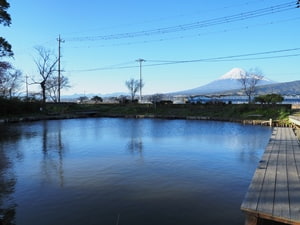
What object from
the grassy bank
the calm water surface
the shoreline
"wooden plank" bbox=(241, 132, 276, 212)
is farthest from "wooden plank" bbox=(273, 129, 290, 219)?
the grassy bank

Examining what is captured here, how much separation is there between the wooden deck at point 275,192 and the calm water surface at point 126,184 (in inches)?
21.1

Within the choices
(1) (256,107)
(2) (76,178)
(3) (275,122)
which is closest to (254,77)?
(1) (256,107)

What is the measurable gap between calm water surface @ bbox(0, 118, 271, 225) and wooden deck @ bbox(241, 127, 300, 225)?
1.76ft

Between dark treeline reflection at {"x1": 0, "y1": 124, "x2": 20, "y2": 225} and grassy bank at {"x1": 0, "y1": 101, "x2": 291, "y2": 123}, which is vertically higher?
grassy bank at {"x1": 0, "y1": 101, "x2": 291, "y2": 123}

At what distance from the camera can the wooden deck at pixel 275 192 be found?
3480mm

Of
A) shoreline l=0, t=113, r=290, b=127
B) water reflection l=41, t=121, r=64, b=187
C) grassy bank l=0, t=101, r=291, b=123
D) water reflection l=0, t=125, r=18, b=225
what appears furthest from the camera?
grassy bank l=0, t=101, r=291, b=123

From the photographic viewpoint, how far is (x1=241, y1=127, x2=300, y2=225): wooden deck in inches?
137

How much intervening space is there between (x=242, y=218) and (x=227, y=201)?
72 cm

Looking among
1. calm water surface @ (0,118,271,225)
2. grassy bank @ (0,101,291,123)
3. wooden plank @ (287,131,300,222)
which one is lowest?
calm water surface @ (0,118,271,225)

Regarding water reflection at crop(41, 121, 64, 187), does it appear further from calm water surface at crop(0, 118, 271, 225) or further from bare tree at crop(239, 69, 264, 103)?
bare tree at crop(239, 69, 264, 103)

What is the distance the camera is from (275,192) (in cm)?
421

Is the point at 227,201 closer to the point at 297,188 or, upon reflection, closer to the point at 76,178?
the point at 297,188

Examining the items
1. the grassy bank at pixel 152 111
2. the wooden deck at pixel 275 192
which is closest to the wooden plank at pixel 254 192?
the wooden deck at pixel 275 192

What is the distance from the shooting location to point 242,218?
4309 millimetres
